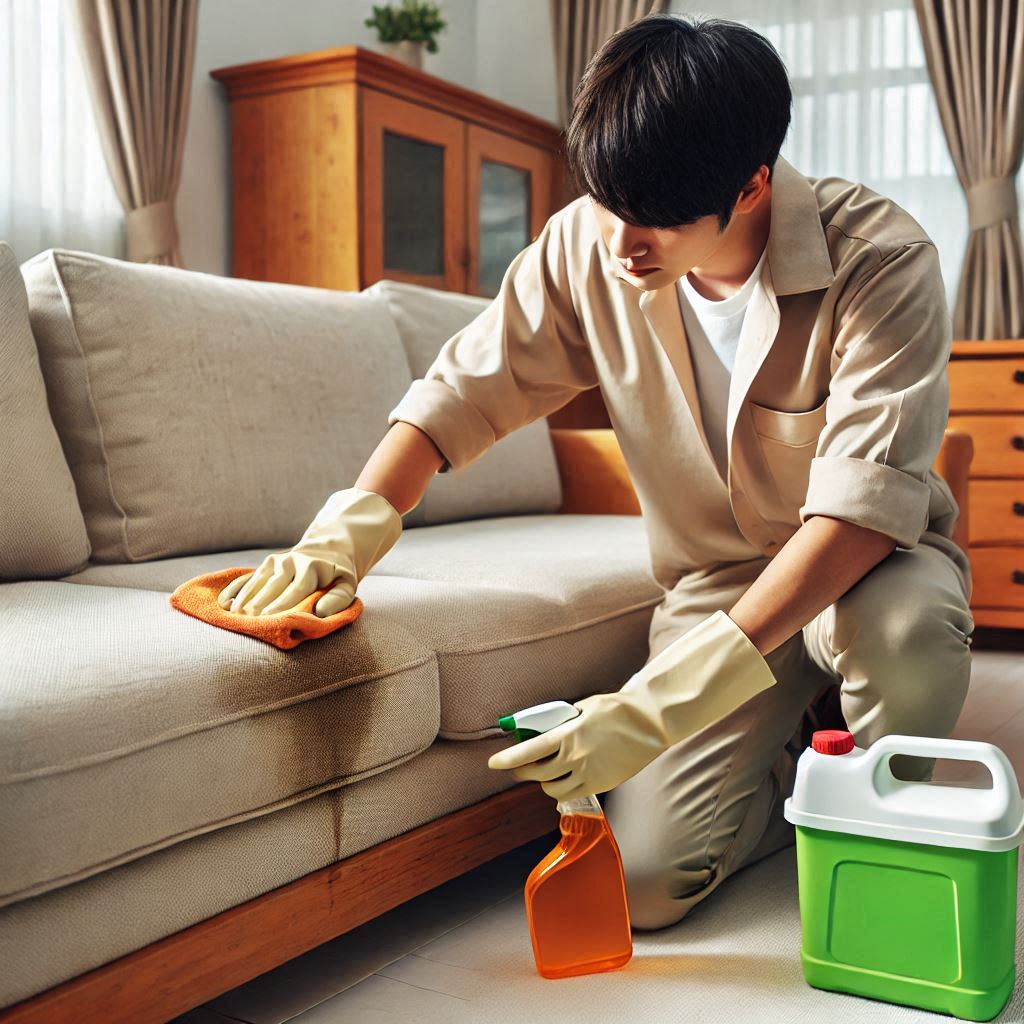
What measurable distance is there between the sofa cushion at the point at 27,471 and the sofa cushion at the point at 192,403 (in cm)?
7

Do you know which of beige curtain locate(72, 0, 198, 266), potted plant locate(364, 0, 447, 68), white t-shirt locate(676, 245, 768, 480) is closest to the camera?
white t-shirt locate(676, 245, 768, 480)

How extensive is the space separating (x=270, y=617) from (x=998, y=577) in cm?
263

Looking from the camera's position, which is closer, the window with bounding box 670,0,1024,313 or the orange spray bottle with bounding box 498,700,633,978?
the orange spray bottle with bounding box 498,700,633,978

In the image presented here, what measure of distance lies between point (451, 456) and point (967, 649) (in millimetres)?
660

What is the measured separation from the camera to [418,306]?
2379mm

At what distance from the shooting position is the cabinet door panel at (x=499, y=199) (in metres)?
3.62

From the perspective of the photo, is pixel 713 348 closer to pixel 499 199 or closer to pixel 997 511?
pixel 997 511

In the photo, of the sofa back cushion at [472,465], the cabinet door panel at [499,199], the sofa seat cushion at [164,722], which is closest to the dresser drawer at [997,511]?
the sofa back cushion at [472,465]

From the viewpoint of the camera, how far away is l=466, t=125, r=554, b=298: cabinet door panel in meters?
3.62

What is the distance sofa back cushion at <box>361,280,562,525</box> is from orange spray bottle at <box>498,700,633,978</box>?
3.38ft

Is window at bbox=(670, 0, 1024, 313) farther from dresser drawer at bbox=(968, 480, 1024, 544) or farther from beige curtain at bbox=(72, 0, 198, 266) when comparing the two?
beige curtain at bbox=(72, 0, 198, 266)

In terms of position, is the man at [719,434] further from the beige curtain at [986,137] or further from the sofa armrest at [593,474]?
the beige curtain at [986,137]

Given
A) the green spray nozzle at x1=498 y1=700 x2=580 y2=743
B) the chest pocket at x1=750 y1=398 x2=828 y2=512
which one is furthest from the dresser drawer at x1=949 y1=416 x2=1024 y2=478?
the green spray nozzle at x1=498 y1=700 x2=580 y2=743

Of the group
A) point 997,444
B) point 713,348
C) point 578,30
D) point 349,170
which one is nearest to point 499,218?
point 349,170
